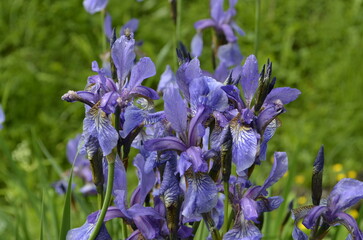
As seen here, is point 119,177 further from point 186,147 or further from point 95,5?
point 95,5

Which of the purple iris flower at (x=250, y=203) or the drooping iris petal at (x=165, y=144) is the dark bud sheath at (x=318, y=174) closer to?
the purple iris flower at (x=250, y=203)

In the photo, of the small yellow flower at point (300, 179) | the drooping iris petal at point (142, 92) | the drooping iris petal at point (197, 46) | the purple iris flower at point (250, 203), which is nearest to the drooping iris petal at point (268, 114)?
the purple iris flower at point (250, 203)

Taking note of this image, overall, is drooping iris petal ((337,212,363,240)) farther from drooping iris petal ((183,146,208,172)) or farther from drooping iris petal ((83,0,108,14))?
drooping iris petal ((83,0,108,14))

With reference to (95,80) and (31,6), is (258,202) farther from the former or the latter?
(31,6)

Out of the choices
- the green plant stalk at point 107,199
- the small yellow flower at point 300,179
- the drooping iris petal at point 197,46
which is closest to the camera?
the green plant stalk at point 107,199

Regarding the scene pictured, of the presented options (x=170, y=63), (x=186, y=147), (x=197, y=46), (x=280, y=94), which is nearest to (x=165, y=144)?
(x=186, y=147)

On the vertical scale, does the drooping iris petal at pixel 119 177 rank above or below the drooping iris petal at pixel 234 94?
below

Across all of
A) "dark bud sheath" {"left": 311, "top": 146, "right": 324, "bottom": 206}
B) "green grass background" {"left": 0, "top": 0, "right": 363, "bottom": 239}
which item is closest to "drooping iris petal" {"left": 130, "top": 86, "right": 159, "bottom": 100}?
"dark bud sheath" {"left": 311, "top": 146, "right": 324, "bottom": 206}
